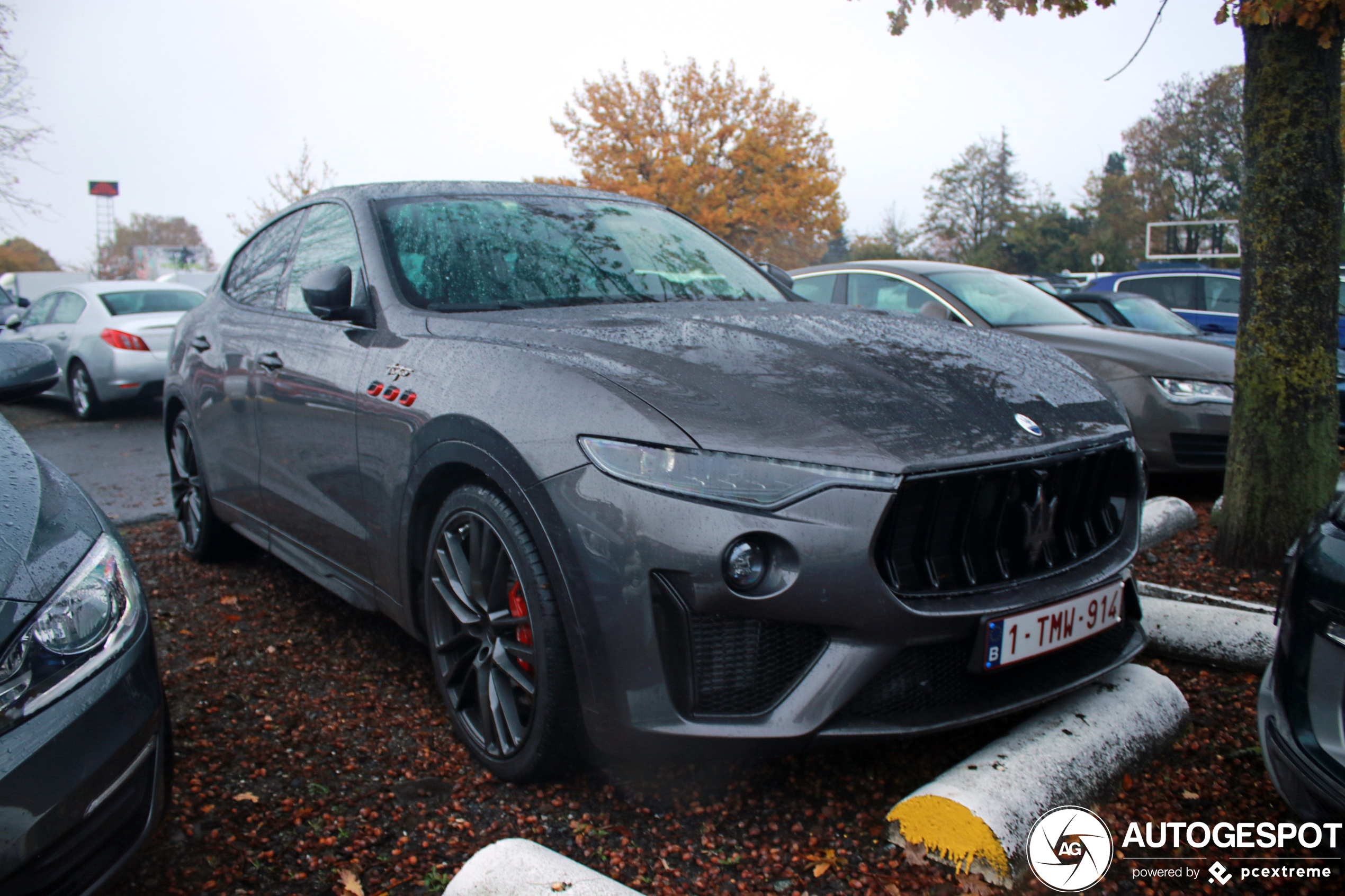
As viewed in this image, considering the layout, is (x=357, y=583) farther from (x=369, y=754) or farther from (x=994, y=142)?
(x=994, y=142)

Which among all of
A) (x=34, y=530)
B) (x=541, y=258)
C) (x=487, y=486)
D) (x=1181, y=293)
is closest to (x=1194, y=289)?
(x=1181, y=293)

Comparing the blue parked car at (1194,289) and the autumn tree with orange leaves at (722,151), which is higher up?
the autumn tree with orange leaves at (722,151)

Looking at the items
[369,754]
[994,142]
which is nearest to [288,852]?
[369,754]

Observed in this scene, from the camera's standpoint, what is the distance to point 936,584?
7.00 feet

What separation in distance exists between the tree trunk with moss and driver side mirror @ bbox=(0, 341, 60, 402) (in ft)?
13.6

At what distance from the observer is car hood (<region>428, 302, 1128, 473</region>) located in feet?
6.94

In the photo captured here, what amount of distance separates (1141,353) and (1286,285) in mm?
1749

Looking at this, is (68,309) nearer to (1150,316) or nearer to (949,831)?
(1150,316)

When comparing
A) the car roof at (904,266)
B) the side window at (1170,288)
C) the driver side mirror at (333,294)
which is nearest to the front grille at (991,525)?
the driver side mirror at (333,294)

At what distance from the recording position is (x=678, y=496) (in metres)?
2.03

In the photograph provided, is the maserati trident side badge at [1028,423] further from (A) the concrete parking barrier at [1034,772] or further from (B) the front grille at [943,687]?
(A) the concrete parking barrier at [1034,772]

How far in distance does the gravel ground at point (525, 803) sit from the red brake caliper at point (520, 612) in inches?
14.7

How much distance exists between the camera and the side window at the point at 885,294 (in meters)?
6.61

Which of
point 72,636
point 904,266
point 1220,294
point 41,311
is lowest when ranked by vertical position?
point 72,636
